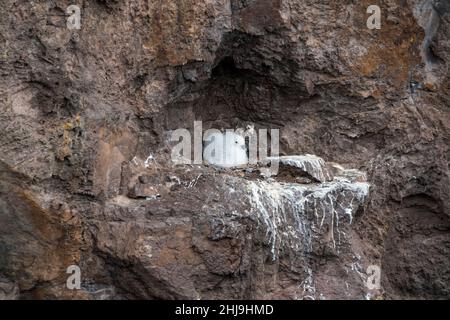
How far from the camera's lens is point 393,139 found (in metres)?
6.02

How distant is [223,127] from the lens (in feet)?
20.5

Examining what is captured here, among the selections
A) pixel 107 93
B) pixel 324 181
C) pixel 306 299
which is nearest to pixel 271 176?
pixel 324 181

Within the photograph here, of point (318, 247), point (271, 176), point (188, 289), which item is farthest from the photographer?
point (271, 176)

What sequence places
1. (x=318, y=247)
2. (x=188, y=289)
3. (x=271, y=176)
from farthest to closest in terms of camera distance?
(x=271, y=176), (x=318, y=247), (x=188, y=289)

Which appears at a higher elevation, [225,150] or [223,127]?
[223,127]

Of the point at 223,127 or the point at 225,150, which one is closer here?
the point at 225,150

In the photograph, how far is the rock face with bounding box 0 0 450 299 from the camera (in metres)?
4.88

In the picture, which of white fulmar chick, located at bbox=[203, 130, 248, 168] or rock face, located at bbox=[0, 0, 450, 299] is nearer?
rock face, located at bbox=[0, 0, 450, 299]

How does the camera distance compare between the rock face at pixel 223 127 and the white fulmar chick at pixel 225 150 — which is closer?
the rock face at pixel 223 127

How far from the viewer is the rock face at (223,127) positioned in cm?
488

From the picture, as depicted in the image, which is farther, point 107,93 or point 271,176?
point 271,176
